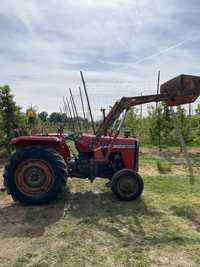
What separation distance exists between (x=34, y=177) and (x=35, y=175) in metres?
0.04

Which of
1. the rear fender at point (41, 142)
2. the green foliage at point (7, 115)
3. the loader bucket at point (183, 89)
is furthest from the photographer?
the green foliage at point (7, 115)

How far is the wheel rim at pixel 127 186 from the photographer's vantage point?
6.35m

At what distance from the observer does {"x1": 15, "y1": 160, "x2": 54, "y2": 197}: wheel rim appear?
621 cm

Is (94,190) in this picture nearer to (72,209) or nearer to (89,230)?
(72,209)

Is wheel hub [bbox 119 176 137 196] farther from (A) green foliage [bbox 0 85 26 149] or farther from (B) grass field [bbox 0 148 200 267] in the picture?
(A) green foliage [bbox 0 85 26 149]

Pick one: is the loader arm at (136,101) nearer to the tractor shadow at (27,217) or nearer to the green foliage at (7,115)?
the tractor shadow at (27,217)

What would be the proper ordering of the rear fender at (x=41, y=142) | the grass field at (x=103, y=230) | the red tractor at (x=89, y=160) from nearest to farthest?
the grass field at (x=103, y=230)
the red tractor at (x=89, y=160)
the rear fender at (x=41, y=142)

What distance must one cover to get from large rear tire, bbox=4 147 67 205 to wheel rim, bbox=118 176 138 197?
46.1 inches

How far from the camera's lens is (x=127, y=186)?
6.36m

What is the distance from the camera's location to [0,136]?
44.7 ft

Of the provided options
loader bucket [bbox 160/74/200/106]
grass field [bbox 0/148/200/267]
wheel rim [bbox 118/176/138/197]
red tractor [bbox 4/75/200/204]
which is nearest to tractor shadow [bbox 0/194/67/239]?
grass field [bbox 0/148/200/267]

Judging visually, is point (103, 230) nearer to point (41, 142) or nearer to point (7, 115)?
point (41, 142)

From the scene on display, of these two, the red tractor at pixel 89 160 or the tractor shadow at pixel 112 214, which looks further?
the red tractor at pixel 89 160

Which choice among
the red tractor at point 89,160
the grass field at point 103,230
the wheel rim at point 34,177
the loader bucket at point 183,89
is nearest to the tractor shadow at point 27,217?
the grass field at point 103,230
